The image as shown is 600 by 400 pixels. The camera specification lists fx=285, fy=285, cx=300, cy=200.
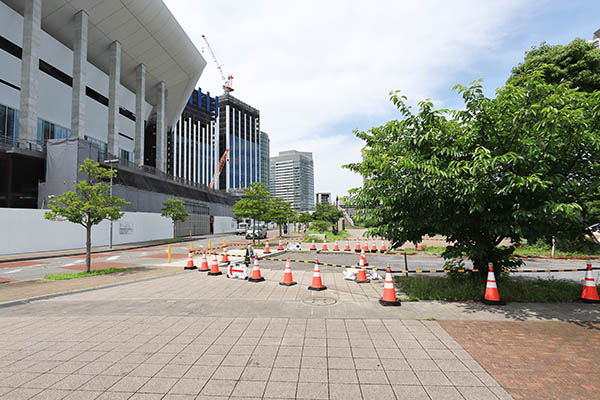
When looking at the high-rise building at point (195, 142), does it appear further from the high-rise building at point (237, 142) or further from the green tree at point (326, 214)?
the green tree at point (326, 214)

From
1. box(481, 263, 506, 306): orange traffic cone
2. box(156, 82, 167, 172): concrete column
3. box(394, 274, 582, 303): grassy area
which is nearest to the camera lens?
box(481, 263, 506, 306): orange traffic cone

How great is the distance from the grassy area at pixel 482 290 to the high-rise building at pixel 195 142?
11638 cm

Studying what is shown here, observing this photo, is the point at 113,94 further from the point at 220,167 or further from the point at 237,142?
the point at 237,142

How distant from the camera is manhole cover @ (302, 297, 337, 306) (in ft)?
23.9

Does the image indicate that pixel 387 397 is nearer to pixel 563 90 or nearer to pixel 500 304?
pixel 500 304

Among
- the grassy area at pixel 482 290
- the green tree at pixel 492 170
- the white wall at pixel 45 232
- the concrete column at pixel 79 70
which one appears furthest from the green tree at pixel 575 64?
the concrete column at pixel 79 70

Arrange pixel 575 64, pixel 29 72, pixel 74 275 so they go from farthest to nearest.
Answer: pixel 29 72 < pixel 575 64 < pixel 74 275

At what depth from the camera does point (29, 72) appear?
28.7m

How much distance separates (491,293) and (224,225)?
5447 cm

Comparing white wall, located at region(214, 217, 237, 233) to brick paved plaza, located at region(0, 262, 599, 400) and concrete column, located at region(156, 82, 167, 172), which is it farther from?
brick paved plaza, located at region(0, 262, 599, 400)

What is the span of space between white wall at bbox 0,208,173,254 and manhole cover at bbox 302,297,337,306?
25186 millimetres

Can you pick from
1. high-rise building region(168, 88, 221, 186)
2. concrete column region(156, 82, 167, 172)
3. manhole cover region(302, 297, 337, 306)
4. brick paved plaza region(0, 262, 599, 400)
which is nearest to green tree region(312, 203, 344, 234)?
concrete column region(156, 82, 167, 172)

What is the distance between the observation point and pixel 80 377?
3.87m

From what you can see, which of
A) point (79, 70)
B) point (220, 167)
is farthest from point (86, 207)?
point (220, 167)
